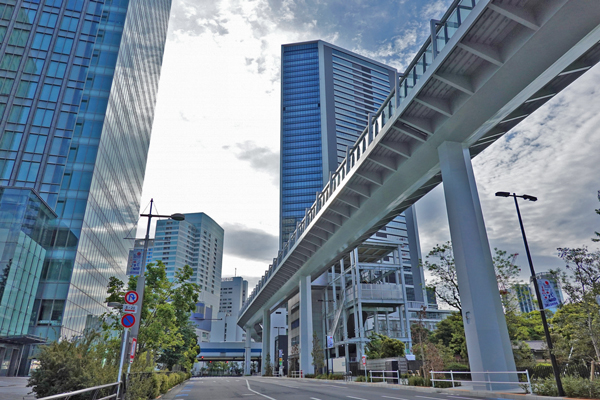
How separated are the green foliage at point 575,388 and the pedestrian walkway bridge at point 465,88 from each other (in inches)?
332

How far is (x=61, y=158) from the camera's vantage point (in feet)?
145

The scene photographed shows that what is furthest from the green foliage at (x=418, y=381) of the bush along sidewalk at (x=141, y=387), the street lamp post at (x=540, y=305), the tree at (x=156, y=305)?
the tree at (x=156, y=305)

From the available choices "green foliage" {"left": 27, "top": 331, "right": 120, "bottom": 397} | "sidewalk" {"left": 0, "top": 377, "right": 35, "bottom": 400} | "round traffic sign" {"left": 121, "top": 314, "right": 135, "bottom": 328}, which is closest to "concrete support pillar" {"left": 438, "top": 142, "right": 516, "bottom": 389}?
"round traffic sign" {"left": 121, "top": 314, "right": 135, "bottom": 328}

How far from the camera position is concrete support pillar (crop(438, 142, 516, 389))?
1634 centimetres

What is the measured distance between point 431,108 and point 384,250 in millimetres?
36693

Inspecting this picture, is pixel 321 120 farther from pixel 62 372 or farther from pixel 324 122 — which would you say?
pixel 62 372

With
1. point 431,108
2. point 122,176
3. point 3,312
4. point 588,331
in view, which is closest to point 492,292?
point 588,331

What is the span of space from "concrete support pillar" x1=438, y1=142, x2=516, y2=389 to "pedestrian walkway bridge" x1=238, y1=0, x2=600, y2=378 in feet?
2.84

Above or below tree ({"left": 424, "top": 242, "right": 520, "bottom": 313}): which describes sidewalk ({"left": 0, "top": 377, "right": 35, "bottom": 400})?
below

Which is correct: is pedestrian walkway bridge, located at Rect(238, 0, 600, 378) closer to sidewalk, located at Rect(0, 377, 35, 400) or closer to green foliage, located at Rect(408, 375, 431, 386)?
green foliage, located at Rect(408, 375, 431, 386)

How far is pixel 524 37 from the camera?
13.7 m

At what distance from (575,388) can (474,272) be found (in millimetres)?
5643

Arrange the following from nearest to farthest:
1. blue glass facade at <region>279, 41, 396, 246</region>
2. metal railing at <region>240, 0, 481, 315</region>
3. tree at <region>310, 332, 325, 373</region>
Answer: metal railing at <region>240, 0, 481, 315</region>, tree at <region>310, 332, 325, 373</region>, blue glass facade at <region>279, 41, 396, 246</region>

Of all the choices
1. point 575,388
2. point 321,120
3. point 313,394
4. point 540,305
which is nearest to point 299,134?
point 321,120
